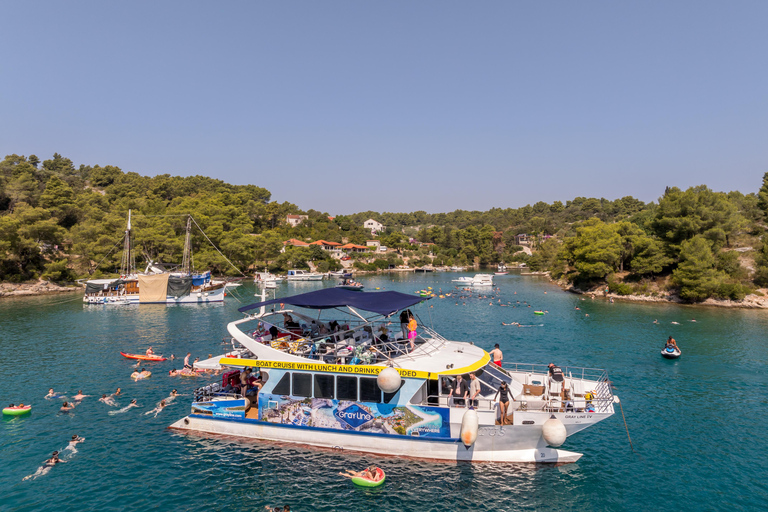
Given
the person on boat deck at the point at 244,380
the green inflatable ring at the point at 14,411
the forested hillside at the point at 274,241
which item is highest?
the forested hillside at the point at 274,241

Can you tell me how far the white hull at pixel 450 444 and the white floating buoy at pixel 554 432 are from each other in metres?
0.84

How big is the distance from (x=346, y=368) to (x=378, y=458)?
3.98 m

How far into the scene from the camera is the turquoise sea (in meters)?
15.7

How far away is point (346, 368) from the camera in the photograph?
17.8 metres

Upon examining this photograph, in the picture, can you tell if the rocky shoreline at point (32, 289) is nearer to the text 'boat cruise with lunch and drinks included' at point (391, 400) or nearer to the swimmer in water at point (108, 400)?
the swimmer in water at point (108, 400)

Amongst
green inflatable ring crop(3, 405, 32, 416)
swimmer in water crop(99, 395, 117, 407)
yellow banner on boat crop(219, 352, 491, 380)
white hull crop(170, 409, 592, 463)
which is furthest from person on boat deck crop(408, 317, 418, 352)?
green inflatable ring crop(3, 405, 32, 416)

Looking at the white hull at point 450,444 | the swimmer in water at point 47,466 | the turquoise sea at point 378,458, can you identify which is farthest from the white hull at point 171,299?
the white hull at point 450,444

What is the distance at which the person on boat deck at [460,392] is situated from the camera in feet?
56.2

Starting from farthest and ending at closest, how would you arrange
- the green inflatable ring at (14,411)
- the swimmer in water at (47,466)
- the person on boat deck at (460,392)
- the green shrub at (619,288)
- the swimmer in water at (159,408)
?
the green shrub at (619,288), the swimmer in water at (159,408), the green inflatable ring at (14,411), the swimmer in water at (47,466), the person on boat deck at (460,392)

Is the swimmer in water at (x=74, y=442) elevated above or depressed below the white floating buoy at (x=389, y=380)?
below

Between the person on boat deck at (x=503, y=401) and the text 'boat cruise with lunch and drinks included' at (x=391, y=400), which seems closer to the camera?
the person on boat deck at (x=503, y=401)

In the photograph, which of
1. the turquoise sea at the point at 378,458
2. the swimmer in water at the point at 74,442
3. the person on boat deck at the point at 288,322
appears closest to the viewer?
the turquoise sea at the point at 378,458

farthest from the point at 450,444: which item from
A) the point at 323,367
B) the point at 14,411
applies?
the point at 14,411

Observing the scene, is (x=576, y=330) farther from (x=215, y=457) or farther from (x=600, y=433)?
(x=215, y=457)
